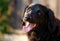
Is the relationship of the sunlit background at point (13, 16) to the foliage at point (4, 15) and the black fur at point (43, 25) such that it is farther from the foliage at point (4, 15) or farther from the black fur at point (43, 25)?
the black fur at point (43, 25)

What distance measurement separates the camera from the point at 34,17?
17.3 ft

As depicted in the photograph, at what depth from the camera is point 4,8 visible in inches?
366

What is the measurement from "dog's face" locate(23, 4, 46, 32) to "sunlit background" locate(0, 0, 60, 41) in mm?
3070

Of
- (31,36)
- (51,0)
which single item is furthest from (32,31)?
(51,0)

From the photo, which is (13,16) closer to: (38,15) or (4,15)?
(4,15)

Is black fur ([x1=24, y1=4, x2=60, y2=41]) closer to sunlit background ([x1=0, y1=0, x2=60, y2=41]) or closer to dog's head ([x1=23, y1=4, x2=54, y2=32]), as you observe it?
dog's head ([x1=23, y1=4, x2=54, y2=32])

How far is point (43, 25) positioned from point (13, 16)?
5177 millimetres

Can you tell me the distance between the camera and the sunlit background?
29.4ft

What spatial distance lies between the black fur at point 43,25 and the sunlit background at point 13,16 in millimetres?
3073

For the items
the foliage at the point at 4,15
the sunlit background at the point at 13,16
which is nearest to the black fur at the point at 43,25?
the sunlit background at the point at 13,16

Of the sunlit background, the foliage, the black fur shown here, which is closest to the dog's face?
the black fur

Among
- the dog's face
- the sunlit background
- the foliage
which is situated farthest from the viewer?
the foliage

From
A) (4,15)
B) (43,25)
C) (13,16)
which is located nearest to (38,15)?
(43,25)

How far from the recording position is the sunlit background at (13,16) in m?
8.97
